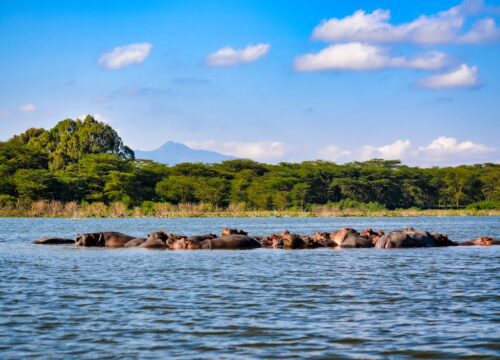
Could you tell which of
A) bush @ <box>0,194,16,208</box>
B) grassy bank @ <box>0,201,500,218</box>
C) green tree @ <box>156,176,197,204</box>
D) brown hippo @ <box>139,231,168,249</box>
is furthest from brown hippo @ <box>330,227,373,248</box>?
green tree @ <box>156,176,197,204</box>

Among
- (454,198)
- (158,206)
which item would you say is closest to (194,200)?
(158,206)

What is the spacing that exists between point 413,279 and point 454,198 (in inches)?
4345

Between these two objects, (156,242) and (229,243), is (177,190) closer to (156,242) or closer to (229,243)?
(156,242)

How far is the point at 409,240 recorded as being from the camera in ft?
98.1

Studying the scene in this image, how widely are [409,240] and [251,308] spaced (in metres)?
17.2

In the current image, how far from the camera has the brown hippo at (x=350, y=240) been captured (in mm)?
29906

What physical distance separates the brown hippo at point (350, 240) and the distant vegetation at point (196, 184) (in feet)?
177

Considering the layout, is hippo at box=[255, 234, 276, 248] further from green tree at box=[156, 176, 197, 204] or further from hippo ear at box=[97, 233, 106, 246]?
green tree at box=[156, 176, 197, 204]

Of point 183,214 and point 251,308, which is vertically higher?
point 183,214

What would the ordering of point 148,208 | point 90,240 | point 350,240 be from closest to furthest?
point 350,240 < point 90,240 < point 148,208

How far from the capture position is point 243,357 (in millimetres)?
10086

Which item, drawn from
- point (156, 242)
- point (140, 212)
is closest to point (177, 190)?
point (140, 212)

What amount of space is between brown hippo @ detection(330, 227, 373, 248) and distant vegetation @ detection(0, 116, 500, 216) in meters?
54.0

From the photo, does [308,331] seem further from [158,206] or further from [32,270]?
[158,206]
